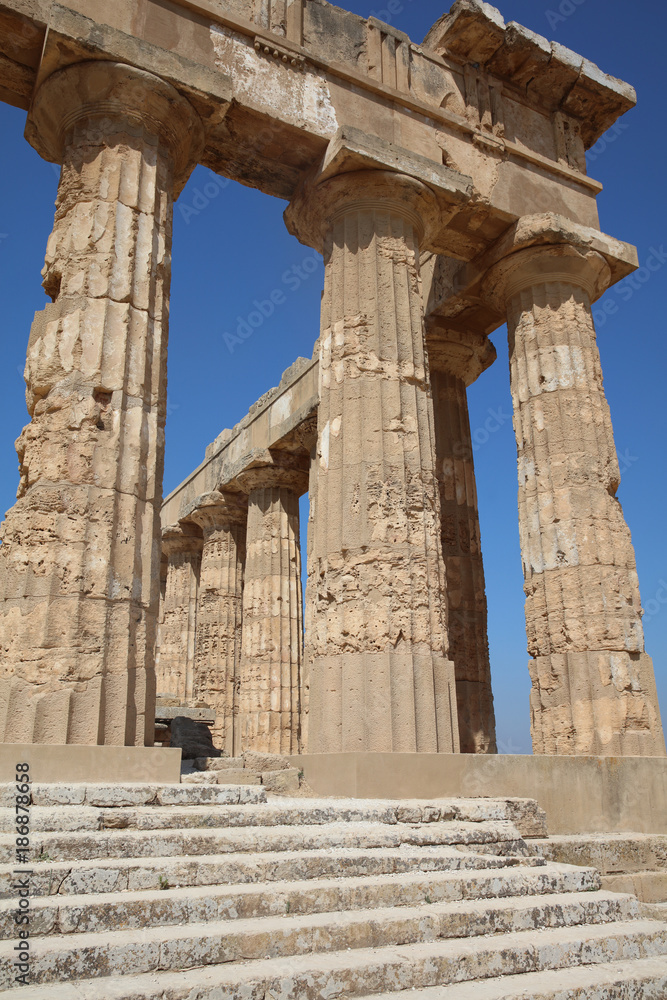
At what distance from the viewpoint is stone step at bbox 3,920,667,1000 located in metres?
3.29

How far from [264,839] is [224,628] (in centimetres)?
1522

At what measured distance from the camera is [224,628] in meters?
20.0

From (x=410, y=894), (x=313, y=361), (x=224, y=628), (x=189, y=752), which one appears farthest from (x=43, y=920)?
(x=224, y=628)

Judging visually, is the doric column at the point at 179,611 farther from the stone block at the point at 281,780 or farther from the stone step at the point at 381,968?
the stone step at the point at 381,968

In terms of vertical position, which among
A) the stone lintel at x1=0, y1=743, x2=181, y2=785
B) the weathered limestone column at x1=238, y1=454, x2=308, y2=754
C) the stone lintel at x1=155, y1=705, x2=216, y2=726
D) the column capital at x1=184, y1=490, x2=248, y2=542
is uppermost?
the column capital at x1=184, y1=490, x2=248, y2=542

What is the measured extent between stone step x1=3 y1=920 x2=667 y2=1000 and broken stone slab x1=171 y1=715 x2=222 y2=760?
36.2ft

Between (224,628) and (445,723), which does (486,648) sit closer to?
(445,723)

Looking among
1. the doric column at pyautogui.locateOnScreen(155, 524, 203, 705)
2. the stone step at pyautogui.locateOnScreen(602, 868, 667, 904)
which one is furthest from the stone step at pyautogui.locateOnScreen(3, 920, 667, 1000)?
the doric column at pyautogui.locateOnScreen(155, 524, 203, 705)

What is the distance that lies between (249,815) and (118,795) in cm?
95

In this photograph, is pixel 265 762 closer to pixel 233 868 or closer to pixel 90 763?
pixel 90 763

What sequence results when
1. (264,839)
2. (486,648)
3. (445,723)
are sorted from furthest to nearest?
1. (486,648)
2. (445,723)
3. (264,839)

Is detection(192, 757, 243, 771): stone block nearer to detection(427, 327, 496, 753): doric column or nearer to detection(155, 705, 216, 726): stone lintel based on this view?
detection(427, 327, 496, 753): doric column

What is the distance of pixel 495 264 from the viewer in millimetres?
12938

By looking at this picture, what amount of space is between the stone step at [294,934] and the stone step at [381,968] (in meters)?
0.04
